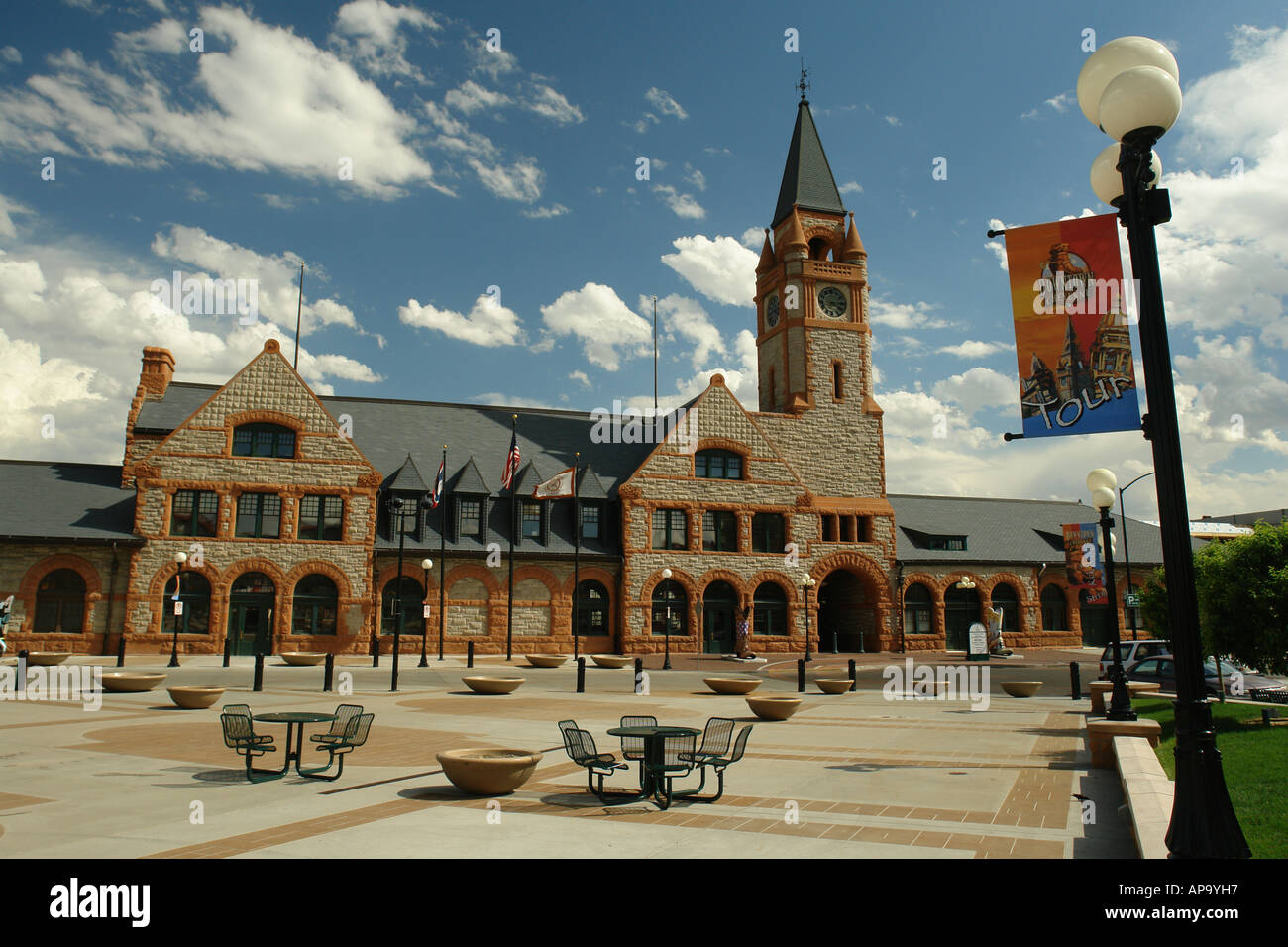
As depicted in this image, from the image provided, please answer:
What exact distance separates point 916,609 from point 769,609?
9.52 m

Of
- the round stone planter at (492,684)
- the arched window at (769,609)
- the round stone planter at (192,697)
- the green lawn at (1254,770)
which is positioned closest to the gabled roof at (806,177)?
the arched window at (769,609)

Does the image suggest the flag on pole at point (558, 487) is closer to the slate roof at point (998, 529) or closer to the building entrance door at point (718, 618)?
the building entrance door at point (718, 618)

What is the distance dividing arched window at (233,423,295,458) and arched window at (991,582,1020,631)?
1505 inches

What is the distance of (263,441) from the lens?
38.2 meters

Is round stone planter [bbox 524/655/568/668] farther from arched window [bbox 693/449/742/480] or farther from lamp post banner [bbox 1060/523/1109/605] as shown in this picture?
lamp post banner [bbox 1060/523/1109/605]

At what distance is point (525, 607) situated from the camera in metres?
40.4

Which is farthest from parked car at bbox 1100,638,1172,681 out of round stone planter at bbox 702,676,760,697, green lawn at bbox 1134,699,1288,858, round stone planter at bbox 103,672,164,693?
round stone planter at bbox 103,672,164,693

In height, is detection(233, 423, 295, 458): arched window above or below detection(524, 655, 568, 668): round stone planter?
above

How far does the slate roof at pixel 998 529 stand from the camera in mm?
49188

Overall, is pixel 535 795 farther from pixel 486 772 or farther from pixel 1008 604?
pixel 1008 604

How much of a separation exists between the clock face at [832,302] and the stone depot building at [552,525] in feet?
0.31

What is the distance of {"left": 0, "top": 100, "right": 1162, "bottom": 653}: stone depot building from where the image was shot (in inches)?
1419
